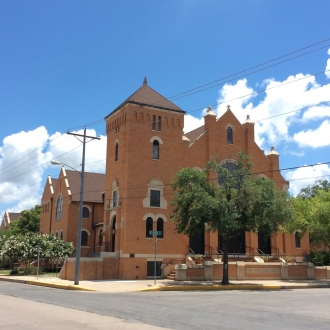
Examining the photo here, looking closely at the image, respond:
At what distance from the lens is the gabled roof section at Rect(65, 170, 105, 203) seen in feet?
147

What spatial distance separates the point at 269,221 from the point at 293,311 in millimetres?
12474

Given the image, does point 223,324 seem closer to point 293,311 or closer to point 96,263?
point 293,311

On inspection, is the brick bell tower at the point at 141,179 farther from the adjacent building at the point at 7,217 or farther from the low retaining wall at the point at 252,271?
the adjacent building at the point at 7,217

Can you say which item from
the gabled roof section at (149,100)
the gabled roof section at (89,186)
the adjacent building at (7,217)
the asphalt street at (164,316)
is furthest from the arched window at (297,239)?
the adjacent building at (7,217)

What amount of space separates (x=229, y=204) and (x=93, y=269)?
462 inches

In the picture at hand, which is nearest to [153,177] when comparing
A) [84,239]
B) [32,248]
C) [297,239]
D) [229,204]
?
[229,204]

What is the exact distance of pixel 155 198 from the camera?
115 ft

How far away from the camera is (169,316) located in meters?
12.9

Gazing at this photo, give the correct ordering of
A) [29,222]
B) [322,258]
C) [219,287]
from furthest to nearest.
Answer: [29,222] < [322,258] < [219,287]

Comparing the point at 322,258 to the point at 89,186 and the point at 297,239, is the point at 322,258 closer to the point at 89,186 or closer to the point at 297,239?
the point at 297,239

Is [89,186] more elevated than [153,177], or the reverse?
[89,186]

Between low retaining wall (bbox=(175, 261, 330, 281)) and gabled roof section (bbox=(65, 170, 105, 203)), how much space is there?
670 inches

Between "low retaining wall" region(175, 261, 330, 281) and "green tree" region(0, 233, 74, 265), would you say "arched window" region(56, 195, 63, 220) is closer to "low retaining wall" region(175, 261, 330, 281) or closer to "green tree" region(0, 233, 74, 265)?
"green tree" region(0, 233, 74, 265)

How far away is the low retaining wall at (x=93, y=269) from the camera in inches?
1219
